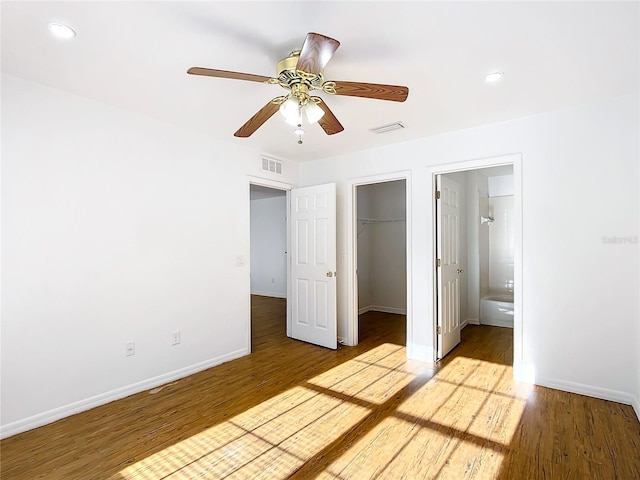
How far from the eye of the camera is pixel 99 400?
8.84ft

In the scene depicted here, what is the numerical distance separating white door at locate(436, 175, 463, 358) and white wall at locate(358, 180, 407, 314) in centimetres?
177

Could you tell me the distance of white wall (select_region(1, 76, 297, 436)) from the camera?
7.63ft

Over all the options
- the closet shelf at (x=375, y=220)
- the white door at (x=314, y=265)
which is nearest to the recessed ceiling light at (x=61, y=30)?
the white door at (x=314, y=265)

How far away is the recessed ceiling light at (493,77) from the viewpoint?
7.38 feet

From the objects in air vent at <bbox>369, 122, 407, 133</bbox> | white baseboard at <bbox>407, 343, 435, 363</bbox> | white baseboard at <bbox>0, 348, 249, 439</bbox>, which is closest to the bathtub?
white baseboard at <bbox>407, 343, 435, 363</bbox>

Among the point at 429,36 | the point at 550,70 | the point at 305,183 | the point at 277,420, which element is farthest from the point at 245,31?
the point at 305,183

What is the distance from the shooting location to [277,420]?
2441 millimetres

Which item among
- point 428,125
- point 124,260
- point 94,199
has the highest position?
point 428,125

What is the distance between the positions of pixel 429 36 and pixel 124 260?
2.86 m

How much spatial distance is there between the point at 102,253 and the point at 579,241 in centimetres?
401

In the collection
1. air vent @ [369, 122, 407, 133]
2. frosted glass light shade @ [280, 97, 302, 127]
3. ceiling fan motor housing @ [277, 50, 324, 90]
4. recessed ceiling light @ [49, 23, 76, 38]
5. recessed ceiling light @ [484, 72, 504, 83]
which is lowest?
frosted glass light shade @ [280, 97, 302, 127]

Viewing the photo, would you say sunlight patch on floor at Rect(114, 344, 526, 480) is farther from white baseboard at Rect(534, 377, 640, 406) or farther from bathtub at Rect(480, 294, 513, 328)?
bathtub at Rect(480, 294, 513, 328)

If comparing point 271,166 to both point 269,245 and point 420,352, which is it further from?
point 269,245

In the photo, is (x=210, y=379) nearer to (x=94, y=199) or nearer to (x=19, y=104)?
(x=94, y=199)
